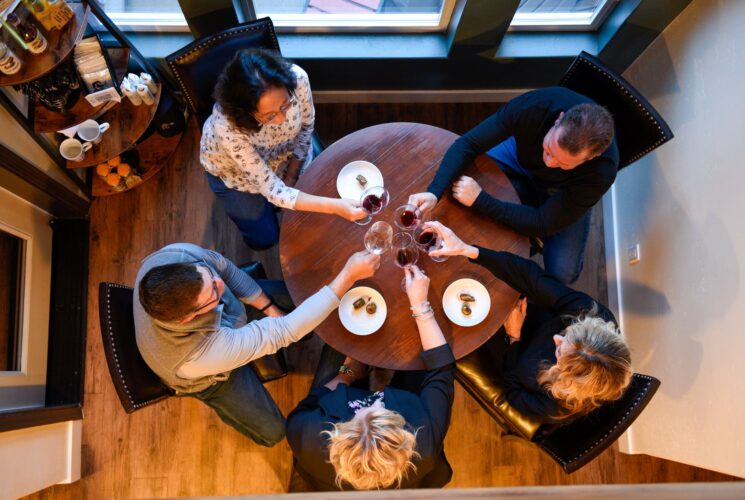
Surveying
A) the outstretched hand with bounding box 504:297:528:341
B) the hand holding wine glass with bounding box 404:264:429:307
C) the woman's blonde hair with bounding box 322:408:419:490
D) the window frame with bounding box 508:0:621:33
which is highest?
the window frame with bounding box 508:0:621:33

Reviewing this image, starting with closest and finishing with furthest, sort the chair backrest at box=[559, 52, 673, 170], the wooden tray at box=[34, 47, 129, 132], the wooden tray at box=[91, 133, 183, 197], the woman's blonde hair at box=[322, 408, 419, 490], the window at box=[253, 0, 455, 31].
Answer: the woman's blonde hair at box=[322, 408, 419, 490] < the chair backrest at box=[559, 52, 673, 170] < the wooden tray at box=[34, 47, 129, 132] < the window at box=[253, 0, 455, 31] < the wooden tray at box=[91, 133, 183, 197]

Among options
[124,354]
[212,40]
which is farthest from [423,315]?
[212,40]

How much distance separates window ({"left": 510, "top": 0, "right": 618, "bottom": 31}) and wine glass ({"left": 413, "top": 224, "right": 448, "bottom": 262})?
1303mm

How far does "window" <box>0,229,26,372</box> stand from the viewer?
265 centimetres

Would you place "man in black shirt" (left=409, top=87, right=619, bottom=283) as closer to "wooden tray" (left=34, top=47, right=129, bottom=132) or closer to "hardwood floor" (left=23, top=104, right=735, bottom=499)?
"hardwood floor" (left=23, top=104, right=735, bottom=499)

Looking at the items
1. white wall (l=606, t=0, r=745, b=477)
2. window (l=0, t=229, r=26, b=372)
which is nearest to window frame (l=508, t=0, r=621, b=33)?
white wall (l=606, t=0, r=745, b=477)

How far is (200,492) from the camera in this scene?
9.66ft

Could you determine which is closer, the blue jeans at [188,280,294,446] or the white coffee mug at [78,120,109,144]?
the blue jeans at [188,280,294,446]

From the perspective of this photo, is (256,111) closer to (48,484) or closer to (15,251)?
(15,251)

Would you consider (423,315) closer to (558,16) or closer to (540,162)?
(540,162)

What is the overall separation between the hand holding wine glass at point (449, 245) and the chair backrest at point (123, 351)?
1260 mm

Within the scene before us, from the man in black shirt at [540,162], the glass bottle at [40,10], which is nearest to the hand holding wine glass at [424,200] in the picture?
the man in black shirt at [540,162]

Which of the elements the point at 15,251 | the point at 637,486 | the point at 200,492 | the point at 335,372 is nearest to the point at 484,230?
the point at 335,372

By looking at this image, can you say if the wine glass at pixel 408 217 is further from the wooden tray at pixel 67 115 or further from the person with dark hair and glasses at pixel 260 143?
the wooden tray at pixel 67 115
